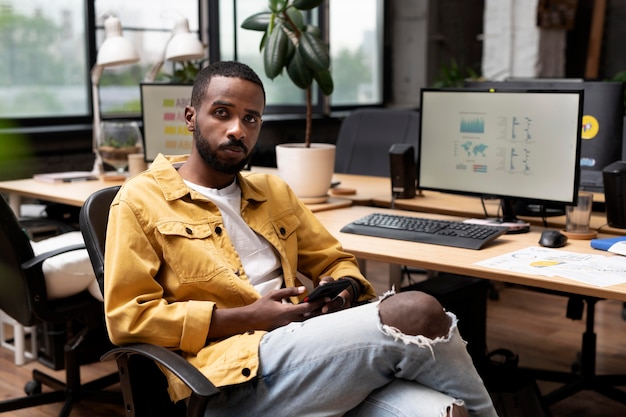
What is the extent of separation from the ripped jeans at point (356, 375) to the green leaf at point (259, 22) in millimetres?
1715

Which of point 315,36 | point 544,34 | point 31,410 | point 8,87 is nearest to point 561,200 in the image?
point 315,36

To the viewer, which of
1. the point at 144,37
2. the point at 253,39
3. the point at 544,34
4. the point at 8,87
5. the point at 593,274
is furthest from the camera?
the point at 544,34

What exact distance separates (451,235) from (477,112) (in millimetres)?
489

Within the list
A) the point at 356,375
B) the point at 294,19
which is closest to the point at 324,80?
the point at 294,19

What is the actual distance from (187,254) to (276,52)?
4.56 feet

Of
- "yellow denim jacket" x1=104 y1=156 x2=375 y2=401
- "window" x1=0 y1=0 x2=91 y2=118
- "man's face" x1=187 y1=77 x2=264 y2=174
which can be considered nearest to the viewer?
"yellow denim jacket" x1=104 y1=156 x2=375 y2=401

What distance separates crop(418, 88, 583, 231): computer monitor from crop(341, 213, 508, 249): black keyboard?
0.21m

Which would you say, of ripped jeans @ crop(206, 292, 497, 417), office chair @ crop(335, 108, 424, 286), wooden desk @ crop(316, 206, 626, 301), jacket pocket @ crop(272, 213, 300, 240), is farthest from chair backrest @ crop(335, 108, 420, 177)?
ripped jeans @ crop(206, 292, 497, 417)

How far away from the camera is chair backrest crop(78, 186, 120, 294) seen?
1.75 meters

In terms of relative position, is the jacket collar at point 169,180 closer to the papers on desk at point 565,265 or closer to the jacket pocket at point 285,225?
the jacket pocket at point 285,225

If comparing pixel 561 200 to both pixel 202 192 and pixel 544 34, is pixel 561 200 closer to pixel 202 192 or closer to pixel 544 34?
pixel 202 192

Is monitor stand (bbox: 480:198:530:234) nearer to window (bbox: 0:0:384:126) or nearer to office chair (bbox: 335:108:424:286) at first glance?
office chair (bbox: 335:108:424:286)

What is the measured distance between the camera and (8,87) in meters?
4.29

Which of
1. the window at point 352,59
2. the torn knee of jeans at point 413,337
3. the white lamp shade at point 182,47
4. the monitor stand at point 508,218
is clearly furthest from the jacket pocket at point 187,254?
→ the window at point 352,59
